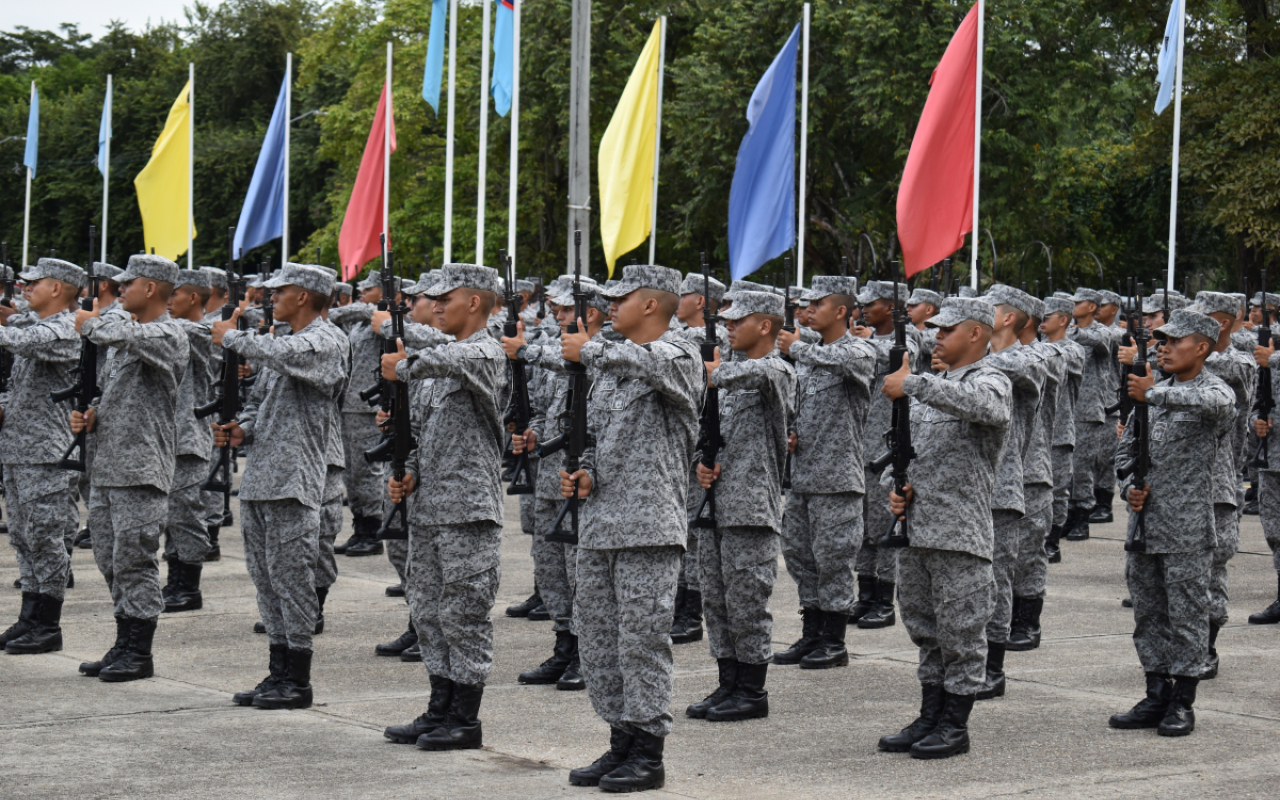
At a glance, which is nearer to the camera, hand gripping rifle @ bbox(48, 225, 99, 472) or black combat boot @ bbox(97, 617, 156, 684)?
black combat boot @ bbox(97, 617, 156, 684)

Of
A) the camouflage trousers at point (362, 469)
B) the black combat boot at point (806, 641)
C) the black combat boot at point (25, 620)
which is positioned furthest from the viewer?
the camouflage trousers at point (362, 469)

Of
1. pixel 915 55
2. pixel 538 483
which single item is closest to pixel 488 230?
pixel 915 55

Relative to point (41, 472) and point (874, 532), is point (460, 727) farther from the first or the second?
point (874, 532)

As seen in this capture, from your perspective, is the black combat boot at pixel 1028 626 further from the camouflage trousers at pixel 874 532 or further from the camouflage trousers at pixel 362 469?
the camouflage trousers at pixel 362 469

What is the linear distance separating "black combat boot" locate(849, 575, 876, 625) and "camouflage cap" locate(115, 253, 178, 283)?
Answer: 4.55 metres

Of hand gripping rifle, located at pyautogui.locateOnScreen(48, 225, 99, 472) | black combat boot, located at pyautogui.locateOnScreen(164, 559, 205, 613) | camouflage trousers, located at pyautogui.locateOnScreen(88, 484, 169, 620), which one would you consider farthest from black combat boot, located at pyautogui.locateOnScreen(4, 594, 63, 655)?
black combat boot, located at pyautogui.locateOnScreen(164, 559, 205, 613)

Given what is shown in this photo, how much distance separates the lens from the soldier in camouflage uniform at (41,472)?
882 cm

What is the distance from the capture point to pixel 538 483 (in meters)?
9.02

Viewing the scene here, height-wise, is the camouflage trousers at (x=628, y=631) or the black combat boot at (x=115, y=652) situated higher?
the camouflage trousers at (x=628, y=631)

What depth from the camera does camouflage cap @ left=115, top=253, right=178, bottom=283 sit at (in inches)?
324

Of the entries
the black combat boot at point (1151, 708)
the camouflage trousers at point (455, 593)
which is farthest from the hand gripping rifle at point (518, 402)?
the black combat boot at point (1151, 708)

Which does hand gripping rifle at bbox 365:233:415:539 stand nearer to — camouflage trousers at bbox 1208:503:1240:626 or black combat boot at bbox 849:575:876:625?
black combat boot at bbox 849:575:876:625

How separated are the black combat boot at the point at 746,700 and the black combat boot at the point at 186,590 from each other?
434 centimetres

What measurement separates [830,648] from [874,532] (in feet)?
4.87
